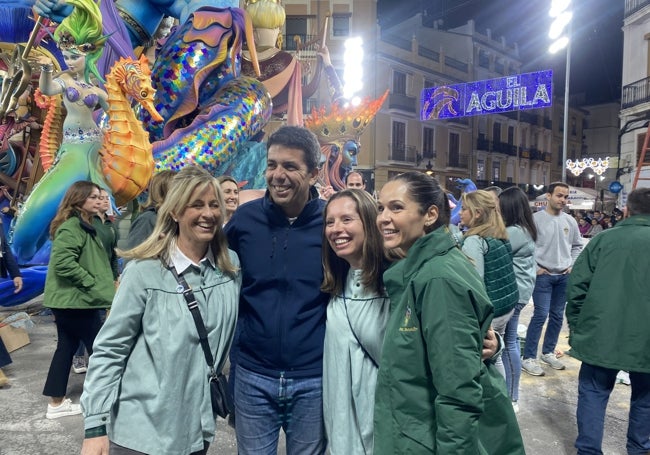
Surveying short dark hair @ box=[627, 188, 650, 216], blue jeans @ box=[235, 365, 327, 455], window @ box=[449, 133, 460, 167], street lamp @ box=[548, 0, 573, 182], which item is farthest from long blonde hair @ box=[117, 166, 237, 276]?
window @ box=[449, 133, 460, 167]

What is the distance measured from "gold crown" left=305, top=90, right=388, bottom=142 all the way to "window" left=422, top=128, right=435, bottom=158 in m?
18.4

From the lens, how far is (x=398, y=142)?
27469 millimetres

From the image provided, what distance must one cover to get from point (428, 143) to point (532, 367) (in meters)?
26.2

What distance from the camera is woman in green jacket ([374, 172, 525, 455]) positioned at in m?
1.40

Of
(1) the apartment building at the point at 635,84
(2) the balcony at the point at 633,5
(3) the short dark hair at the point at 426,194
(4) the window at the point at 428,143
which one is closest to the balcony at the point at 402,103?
(4) the window at the point at 428,143

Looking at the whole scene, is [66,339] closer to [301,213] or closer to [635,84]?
[301,213]

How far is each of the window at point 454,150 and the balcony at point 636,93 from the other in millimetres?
12630

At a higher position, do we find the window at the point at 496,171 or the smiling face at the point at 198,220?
the window at the point at 496,171

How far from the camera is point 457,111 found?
17906mm

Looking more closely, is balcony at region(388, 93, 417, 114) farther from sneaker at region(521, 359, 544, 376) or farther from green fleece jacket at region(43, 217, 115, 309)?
green fleece jacket at region(43, 217, 115, 309)

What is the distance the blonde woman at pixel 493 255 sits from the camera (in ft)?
9.95

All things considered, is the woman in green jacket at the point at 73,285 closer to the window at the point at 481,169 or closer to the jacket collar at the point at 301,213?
the jacket collar at the point at 301,213

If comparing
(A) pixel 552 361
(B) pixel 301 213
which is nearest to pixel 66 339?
(B) pixel 301 213

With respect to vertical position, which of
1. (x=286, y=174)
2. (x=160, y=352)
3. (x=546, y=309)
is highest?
(x=286, y=174)
